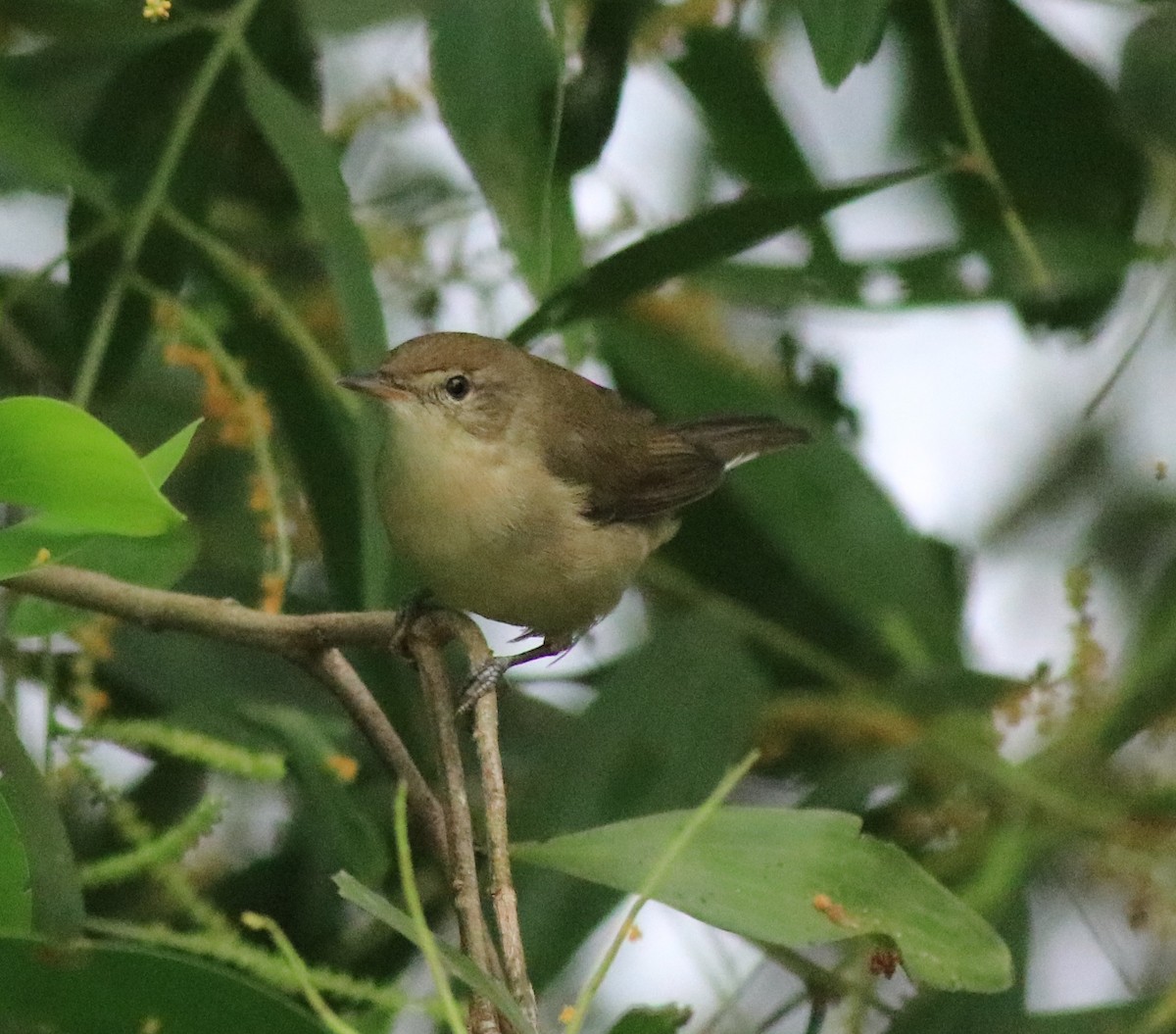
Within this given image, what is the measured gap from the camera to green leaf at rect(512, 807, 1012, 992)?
1268mm

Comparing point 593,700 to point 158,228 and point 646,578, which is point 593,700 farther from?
point 158,228

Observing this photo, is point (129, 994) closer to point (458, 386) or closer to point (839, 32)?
point (839, 32)

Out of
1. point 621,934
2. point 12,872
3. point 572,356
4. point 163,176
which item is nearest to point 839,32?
point 572,356

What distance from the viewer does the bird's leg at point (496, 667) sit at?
156 centimetres

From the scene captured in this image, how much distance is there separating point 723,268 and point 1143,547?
871mm

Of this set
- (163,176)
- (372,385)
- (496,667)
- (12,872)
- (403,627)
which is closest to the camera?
(12,872)

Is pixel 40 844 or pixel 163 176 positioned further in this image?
pixel 163 176

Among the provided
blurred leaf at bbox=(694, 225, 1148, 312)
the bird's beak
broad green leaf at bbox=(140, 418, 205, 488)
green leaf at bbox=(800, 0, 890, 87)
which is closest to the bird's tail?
blurred leaf at bbox=(694, 225, 1148, 312)

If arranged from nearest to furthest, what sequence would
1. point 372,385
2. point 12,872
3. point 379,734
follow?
1. point 12,872
2. point 379,734
3. point 372,385

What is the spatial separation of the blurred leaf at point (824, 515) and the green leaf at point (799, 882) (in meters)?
0.90

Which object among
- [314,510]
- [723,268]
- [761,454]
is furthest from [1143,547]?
[314,510]

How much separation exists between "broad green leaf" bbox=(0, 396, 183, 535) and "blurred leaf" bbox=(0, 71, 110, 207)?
92 cm

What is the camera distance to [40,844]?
1146mm

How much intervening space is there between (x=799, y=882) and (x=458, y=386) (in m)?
1.16
